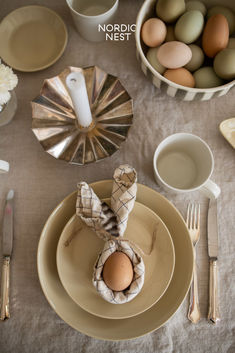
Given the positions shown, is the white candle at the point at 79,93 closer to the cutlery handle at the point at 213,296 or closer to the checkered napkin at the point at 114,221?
the checkered napkin at the point at 114,221

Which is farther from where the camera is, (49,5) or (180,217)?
(49,5)

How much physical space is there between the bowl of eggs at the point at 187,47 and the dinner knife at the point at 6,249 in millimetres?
356

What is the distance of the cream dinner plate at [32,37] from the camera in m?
0.64

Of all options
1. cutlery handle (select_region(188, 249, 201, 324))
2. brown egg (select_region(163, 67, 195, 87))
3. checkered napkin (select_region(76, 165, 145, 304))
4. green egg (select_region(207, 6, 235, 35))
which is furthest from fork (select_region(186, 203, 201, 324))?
green egg (select_region(207, 6, 235, 35))

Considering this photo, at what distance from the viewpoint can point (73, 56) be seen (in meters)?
0.66

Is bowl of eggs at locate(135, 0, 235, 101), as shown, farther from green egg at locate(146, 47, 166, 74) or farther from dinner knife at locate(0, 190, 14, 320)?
dinner knife at locate(0, 190, 14, 320)

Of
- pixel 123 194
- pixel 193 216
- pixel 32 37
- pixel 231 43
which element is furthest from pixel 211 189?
pixel 32 37

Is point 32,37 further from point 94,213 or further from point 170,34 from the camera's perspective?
point 94,213

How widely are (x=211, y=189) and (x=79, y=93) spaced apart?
0.92 ft

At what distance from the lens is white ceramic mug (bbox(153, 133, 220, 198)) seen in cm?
55

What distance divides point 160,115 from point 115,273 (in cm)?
33

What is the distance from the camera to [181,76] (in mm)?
553

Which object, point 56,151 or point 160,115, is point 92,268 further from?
point 160,115

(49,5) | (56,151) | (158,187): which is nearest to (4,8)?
(49,5)
